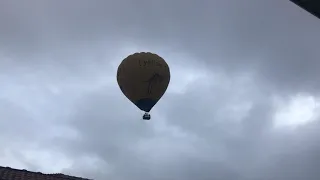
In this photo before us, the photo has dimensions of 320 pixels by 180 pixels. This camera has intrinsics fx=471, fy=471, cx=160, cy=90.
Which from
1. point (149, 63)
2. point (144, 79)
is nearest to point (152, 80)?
point (144, 79)

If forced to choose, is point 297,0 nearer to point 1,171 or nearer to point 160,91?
point 160,91

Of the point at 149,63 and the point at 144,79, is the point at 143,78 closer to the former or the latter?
the point at 144,79

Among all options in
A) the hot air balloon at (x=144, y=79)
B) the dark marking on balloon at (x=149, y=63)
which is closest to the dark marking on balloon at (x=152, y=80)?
the hot air balloon at (x=144, y=79)

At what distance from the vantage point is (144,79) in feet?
58.2

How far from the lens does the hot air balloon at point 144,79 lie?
17812mm

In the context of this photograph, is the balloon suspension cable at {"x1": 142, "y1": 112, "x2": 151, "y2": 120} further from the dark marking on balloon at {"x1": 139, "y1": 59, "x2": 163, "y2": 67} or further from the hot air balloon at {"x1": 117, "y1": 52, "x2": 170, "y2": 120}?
the dark marking on balloon at {"x1": 139, "y1": 59, "x2": 163, "y2": 67}

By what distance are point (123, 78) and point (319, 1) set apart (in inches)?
397

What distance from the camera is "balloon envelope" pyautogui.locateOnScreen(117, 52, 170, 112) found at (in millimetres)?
17812

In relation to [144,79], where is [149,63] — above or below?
above

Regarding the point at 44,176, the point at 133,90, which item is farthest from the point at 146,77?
the point at 44,176

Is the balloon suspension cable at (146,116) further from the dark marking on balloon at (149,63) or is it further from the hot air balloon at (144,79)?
the dark marking on balloon at (149,63)

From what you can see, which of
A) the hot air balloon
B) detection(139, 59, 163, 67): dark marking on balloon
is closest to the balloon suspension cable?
the hot air balloon

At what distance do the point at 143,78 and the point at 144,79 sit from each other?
53 mm

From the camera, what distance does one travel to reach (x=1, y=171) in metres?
19.3
